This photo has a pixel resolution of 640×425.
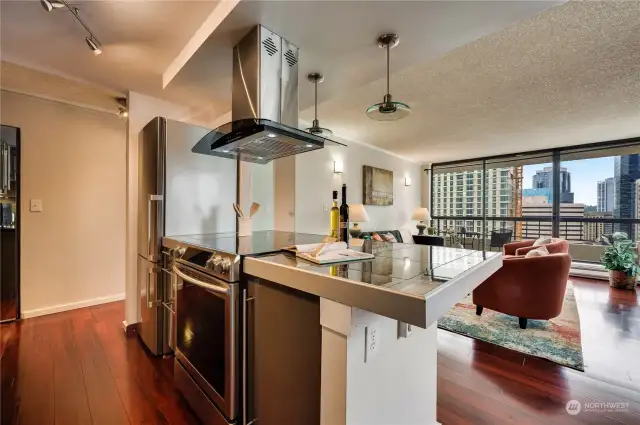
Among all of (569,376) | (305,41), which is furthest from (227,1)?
(569,376)

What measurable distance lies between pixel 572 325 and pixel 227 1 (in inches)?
156

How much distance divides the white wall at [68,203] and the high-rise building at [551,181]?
279 inches

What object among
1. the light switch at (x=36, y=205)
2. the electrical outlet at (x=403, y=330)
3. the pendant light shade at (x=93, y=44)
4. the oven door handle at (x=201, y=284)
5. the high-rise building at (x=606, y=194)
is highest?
the pendant light shade at (x=93, y=44)

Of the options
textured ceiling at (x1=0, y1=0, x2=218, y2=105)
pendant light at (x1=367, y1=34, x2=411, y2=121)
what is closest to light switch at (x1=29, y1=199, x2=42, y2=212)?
textured ceiling at (x1=0, y1=0, x2=218, y2=105)

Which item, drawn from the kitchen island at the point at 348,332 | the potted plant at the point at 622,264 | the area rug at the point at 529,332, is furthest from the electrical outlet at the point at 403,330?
the potted plant at the point at 622,264

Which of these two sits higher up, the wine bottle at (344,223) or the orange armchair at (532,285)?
the wine bottle at (344,223)

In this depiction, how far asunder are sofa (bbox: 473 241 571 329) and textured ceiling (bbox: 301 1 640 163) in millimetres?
1635

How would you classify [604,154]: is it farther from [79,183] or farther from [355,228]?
[79,183]

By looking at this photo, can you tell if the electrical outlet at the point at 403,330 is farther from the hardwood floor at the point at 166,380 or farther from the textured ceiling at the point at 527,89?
the textured ceiling at the point at 527,89

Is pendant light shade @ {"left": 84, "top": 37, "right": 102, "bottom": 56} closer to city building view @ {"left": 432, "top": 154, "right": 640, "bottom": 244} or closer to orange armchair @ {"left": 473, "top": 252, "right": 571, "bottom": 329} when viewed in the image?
orange armchair @ {"left": 473, "top": 252, "right": 571, "bottom": 329}

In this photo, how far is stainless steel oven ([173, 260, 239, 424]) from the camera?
49.2 inches

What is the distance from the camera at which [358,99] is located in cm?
316

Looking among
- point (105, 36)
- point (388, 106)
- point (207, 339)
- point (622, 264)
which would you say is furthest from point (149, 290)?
point (622, 264)

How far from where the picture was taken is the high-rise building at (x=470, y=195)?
6.02 metres
